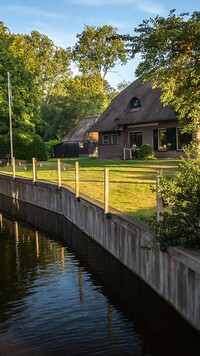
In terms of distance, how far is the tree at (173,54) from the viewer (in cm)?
1688

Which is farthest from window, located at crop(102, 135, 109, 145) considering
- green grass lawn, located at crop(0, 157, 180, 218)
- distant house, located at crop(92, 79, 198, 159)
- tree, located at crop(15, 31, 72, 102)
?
tree, located at crop(15, 31, 72, 102)

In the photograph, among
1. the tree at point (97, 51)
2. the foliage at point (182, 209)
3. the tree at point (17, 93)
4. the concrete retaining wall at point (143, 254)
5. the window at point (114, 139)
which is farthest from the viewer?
the tree at point (97, 51)

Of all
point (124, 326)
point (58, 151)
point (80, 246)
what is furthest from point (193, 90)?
point (58, 151)

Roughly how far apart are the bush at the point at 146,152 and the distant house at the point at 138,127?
163 centimetres

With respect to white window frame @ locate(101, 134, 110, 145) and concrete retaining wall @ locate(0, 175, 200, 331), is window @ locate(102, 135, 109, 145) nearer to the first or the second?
white window frame @ locate(101, 134, 110, 145)

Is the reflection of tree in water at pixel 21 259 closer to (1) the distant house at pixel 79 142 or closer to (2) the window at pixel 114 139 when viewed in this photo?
(2) the window at pixel 114 139

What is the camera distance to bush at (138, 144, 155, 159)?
36209 mm

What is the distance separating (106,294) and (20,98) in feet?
126

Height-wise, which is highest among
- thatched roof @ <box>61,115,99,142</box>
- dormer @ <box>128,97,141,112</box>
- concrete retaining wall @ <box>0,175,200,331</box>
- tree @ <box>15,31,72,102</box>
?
tree @ <box>15,31,72,102</box>

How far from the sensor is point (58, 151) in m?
64.1

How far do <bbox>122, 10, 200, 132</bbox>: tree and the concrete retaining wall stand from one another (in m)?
6.55

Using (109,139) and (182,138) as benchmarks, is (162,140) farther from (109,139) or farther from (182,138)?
(109,139)

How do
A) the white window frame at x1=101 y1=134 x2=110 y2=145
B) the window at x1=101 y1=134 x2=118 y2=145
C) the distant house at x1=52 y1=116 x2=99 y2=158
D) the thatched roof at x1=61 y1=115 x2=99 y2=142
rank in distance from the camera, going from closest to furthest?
the window at x1=101 y1=134 x2=118 y2=145 → the white window frame at x1=101 y1=134 x2=110 y2=145 → the thatched roof at x1=61 y1=115 x2=99 y2=142 → the distant house at x1=52 y1=116 x2=99 y2=158

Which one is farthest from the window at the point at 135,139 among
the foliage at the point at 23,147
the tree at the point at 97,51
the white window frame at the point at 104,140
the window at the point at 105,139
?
the tree at the point at 97,51
